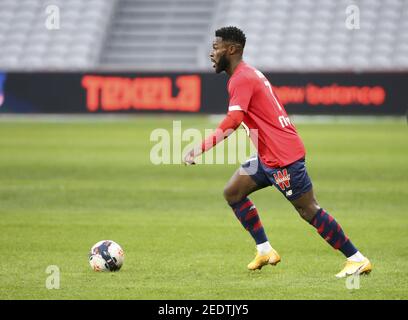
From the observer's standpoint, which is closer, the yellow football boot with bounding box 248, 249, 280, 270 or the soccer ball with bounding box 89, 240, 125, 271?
the soccer ball with bounding box 89, 240, 125, 271

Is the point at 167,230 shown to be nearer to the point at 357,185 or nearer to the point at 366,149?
→ the point at 357,185

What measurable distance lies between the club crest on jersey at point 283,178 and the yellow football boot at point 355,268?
933 millimetres

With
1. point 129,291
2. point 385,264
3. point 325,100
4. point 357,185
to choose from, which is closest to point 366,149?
point 357,185

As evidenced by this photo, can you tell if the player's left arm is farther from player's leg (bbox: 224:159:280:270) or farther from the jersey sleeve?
player's leg (bbox: 224:159:280:270)

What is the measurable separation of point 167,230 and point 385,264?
3372 millimetres

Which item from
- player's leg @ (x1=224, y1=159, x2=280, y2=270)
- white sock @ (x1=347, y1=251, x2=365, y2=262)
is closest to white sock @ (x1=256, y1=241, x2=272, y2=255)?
player's leg @ (x1=224, y1=159, x2=280, y2=270)

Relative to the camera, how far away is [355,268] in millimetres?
8461

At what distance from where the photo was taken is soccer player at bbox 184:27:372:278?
27.7ft

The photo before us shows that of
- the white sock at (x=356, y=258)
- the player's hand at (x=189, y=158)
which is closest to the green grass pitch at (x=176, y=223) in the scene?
the white sock at (x=356, y=258)

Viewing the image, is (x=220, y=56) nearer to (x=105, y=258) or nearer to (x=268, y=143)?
(x=268, y=143)

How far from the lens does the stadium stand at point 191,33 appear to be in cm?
3488

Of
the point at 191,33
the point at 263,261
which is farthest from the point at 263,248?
the point at 191,33

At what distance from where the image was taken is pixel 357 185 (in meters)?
16.3

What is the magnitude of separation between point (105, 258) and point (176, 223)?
368cm
